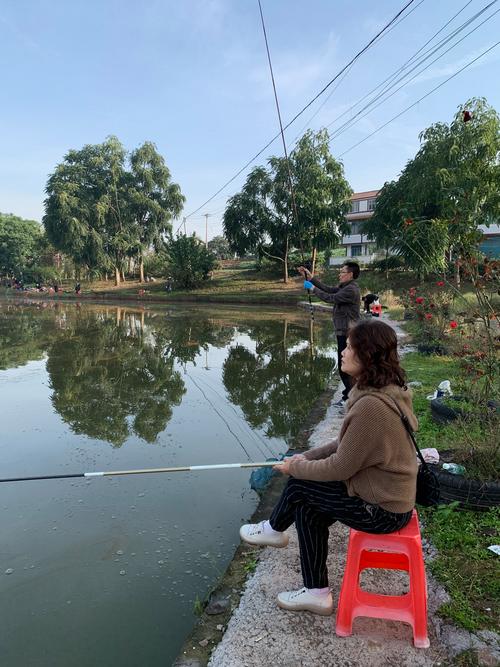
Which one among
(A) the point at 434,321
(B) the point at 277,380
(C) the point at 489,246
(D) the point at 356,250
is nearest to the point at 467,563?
(B) the point at 277,380

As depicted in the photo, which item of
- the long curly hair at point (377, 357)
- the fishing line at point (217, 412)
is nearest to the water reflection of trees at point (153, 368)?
the fishing line at point (217, 412)

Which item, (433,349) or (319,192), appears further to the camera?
(319,192)

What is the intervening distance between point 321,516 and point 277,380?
202 inches

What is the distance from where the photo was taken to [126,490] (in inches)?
140

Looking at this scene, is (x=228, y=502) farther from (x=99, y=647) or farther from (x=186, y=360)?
(x=186, y=360)

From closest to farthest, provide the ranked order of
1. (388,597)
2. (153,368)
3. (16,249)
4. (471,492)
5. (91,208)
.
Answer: (388,597), (471,492), (153,368), (91,208), (16,249)

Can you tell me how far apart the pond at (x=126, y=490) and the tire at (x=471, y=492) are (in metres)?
1.30

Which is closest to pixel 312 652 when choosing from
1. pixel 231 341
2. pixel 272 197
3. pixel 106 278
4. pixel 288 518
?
pixel 288 518

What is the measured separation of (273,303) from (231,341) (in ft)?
43.2

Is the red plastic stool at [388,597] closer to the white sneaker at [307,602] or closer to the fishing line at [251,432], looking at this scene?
the white sneaker at [307,602]

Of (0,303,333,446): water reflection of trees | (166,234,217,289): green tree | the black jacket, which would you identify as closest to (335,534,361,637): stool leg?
(0,303,333,446): water reflection of trees

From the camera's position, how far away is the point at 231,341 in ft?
37.6

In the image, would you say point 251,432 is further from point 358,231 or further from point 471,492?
point 358,231

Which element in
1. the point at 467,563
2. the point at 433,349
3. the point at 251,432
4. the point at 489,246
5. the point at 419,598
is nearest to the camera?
the point at 419,598
